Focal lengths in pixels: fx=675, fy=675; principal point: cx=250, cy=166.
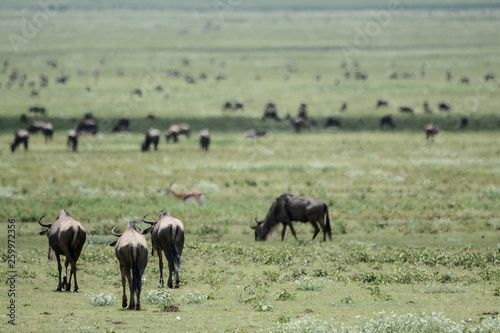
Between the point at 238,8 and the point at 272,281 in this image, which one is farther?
the point at 238,8

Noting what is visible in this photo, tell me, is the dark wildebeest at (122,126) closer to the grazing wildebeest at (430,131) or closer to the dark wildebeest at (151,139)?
the dark wildebeest at (151,139)

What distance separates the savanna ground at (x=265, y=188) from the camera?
13531 millimetres

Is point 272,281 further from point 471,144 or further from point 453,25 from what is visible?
point 453,25

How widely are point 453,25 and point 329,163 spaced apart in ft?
412

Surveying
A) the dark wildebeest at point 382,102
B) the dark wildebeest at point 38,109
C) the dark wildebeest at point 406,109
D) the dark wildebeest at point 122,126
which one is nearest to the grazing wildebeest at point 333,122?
the dark wildebeest at point 406,109

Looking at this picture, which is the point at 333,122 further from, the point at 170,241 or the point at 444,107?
the point at 170,241

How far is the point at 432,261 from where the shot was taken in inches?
687

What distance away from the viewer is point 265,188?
3203cm

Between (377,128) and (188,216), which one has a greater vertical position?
(377,128)

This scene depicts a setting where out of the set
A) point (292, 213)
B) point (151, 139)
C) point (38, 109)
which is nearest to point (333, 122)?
point (151, 139)

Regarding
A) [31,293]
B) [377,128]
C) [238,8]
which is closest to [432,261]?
[31,293]

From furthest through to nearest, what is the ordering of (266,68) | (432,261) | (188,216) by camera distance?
(266,68) → (188,216) → (432,261)

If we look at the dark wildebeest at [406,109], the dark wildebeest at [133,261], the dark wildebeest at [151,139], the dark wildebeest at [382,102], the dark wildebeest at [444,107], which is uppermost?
the dark wildebeest at [382,102]

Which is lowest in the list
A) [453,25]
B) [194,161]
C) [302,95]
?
[194,161]
